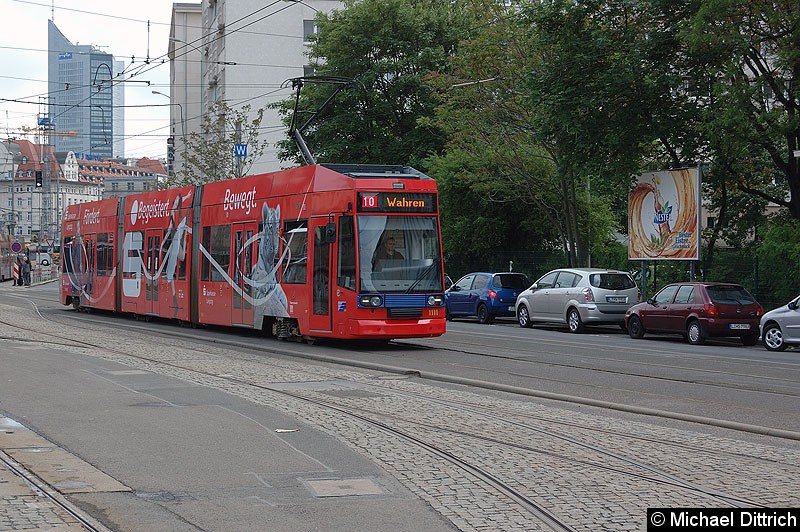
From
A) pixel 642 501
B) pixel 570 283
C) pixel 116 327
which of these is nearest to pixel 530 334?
pixel 570 283

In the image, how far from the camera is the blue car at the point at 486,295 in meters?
35.4

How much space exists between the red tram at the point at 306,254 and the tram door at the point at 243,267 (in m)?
0.03

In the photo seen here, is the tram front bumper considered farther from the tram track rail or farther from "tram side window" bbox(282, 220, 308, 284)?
the tram track rail

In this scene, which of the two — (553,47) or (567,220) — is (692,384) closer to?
(553,47)

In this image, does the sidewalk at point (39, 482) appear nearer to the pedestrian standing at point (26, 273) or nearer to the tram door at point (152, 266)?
the tram door at point (152, 266)

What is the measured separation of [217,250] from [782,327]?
1273cm

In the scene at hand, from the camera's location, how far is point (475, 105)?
38.0 m

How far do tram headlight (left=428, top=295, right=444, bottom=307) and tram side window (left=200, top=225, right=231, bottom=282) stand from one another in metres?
6.17

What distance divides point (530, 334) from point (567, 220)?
10006mm

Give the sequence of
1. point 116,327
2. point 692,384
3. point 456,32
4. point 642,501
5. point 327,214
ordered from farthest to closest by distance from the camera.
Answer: point 456,32
point 116,327
point 327,214
point 692,384
point 642,501

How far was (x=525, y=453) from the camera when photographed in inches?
392

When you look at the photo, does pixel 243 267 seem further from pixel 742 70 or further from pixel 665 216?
pixel 742 70

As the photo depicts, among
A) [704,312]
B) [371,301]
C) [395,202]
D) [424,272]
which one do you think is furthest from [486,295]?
[371,301]

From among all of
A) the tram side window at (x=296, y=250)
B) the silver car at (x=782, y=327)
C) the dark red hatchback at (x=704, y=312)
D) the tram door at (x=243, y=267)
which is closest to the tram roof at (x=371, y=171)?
the tram side window at (x=296, y=250)
